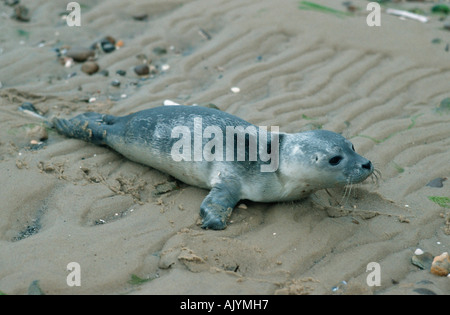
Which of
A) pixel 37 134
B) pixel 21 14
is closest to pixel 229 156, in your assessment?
pixel 37 134

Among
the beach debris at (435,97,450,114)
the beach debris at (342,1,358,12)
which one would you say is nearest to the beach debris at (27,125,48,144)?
the beach debris at (435,97,450,114)

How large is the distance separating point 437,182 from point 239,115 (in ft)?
6.55

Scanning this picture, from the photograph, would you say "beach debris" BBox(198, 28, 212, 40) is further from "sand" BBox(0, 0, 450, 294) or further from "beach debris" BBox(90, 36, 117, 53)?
"beach debris" BBox(90, 36, 117, 53)

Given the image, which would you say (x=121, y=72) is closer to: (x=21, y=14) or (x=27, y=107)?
(x=27, y=107)

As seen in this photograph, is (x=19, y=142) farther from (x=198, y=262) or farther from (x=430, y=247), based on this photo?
(x=430, y=247)

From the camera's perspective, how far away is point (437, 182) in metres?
4.08

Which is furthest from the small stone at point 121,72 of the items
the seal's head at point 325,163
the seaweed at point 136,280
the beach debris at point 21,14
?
the seaweed at point 136,280

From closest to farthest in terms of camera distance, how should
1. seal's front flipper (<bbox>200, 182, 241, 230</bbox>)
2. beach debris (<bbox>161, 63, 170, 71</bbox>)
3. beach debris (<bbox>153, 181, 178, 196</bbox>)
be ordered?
seal's front flipper (<bbox>200, 182, 241, 230</bbox>), beach debris (<bbox>153, 181, 178, 196</bbox>), beach debris (<bbox>161, 63, 170, 71</bbox>)

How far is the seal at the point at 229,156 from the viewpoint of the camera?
11.8 ft

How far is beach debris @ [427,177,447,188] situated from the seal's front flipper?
5.37 ft

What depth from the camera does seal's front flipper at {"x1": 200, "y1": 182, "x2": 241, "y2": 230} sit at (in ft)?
11.5

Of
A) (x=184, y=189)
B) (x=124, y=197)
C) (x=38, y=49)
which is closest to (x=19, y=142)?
(x=124, y=197)
